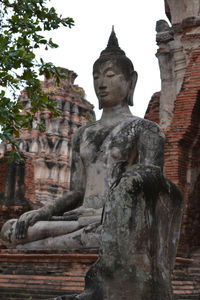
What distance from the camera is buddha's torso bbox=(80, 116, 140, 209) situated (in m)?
5.34

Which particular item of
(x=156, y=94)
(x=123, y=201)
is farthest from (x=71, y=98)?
(x=123, y=201)

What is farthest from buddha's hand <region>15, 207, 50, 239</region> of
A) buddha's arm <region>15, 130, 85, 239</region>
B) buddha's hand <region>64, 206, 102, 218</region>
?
buddha's hand <region>64, 206, 102, 218</region>

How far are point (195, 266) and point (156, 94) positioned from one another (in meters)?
4.48

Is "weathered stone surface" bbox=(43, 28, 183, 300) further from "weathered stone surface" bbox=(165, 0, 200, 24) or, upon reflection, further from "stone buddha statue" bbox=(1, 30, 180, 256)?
"weathered stone surface" bbox=(165, 0, 200, 24)

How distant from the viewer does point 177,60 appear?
38.4ft

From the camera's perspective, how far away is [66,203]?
572 centimetres

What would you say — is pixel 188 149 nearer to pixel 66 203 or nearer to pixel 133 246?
pixel 66 203

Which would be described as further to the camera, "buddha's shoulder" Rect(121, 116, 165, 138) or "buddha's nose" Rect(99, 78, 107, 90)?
"buddha's nose" Rect(99, 78, 107, 90)

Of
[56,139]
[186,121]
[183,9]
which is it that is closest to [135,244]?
[186,121]

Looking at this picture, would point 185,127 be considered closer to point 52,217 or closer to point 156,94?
point 156,94

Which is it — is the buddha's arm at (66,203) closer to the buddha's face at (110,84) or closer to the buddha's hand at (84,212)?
the buddha's hand at (84,212)

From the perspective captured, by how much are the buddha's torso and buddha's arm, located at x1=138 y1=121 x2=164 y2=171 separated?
114 millimetres

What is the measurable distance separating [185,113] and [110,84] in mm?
4791

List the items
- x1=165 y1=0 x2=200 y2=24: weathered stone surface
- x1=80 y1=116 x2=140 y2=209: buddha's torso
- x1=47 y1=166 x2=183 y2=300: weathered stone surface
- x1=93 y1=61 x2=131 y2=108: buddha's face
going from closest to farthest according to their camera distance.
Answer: x1=47 y1=166 x2=183 y2=300: weathered stone surface, x1=80 y1=116 x2=140 y2=209: buddha's torso, x1=93 y1=61 x2=131 y2=108: buddha's face, x1=165 y1=0 x2=200 y2=24: weathered stone surface
